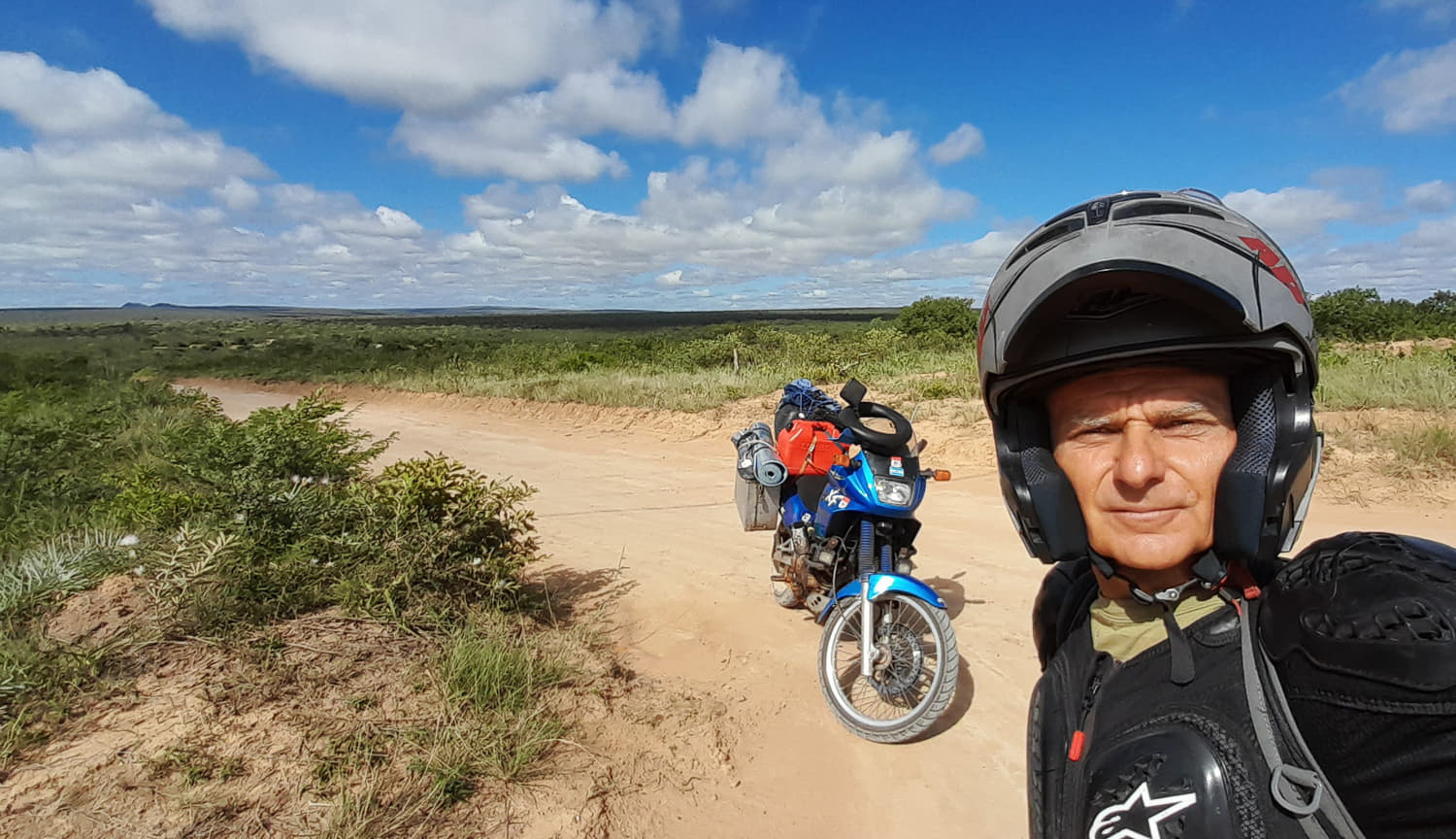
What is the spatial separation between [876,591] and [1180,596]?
7.43 ft

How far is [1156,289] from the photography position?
117cm

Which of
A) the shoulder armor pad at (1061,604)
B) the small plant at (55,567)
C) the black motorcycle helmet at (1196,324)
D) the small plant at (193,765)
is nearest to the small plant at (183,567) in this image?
the small plant at (55,567)

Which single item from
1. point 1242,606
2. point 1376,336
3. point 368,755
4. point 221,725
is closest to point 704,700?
point 368,755

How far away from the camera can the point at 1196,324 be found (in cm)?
119

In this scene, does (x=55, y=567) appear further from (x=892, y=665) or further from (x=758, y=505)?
(x=892, y=665)

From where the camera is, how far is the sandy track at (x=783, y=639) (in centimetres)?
291

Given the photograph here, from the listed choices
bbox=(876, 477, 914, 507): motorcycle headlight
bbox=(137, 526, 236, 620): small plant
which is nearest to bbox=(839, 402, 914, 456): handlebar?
bbox=(876, 477, 914, 507): motorcycle headlight

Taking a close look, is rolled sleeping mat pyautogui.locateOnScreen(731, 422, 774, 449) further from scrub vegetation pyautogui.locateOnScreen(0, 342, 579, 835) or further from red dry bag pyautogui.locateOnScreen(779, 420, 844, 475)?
scrub vegetation pyautogui.locateOnScreen(0, 342, 579, 835)

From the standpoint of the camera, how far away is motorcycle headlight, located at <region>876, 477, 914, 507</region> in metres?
3.54

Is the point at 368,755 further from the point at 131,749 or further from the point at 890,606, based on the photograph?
the point at 890,606

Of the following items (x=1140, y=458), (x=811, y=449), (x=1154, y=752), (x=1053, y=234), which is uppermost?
(x=1053, y=234)

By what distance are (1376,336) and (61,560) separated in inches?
1054

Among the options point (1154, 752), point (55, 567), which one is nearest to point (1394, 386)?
point (1154, 752)

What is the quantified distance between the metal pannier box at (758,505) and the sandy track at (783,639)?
0.67 m
